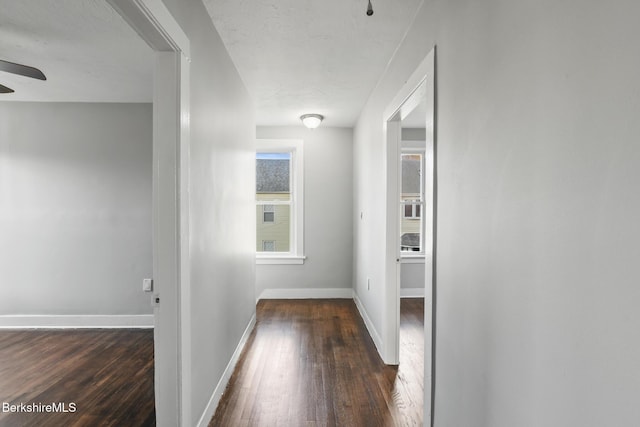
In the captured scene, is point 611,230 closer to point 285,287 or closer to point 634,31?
point 634,31

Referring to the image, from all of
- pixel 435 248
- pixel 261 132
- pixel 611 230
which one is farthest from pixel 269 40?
pixel 261 132

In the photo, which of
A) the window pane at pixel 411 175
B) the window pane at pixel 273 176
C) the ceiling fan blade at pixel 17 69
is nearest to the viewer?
the ceiling fan blade at pixel 17 69

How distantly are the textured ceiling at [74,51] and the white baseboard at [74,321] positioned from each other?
2.36 metres

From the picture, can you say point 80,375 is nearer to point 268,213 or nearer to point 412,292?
point 268,213

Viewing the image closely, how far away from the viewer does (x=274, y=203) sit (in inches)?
199

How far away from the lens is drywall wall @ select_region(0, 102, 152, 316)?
3660 mm

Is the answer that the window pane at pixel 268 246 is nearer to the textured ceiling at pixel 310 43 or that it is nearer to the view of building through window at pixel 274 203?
the view of building through window at pixel 274 203

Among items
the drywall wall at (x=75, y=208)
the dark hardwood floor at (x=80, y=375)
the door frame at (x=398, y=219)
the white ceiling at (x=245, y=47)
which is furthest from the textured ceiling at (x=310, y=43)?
the dark hardwood floor at (x=80, y=375)

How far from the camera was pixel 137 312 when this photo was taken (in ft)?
12.3

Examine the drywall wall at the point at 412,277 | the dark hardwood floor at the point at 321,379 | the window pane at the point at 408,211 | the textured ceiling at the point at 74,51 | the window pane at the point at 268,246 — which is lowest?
the dark hardwood floor at the point at 321,379

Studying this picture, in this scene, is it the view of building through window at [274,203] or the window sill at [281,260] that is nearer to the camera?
the window sill at [281,260]

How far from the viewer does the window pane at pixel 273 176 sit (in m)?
5.05

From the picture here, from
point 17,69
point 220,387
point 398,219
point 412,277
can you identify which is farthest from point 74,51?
point 412,277

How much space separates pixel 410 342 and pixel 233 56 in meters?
3.03
